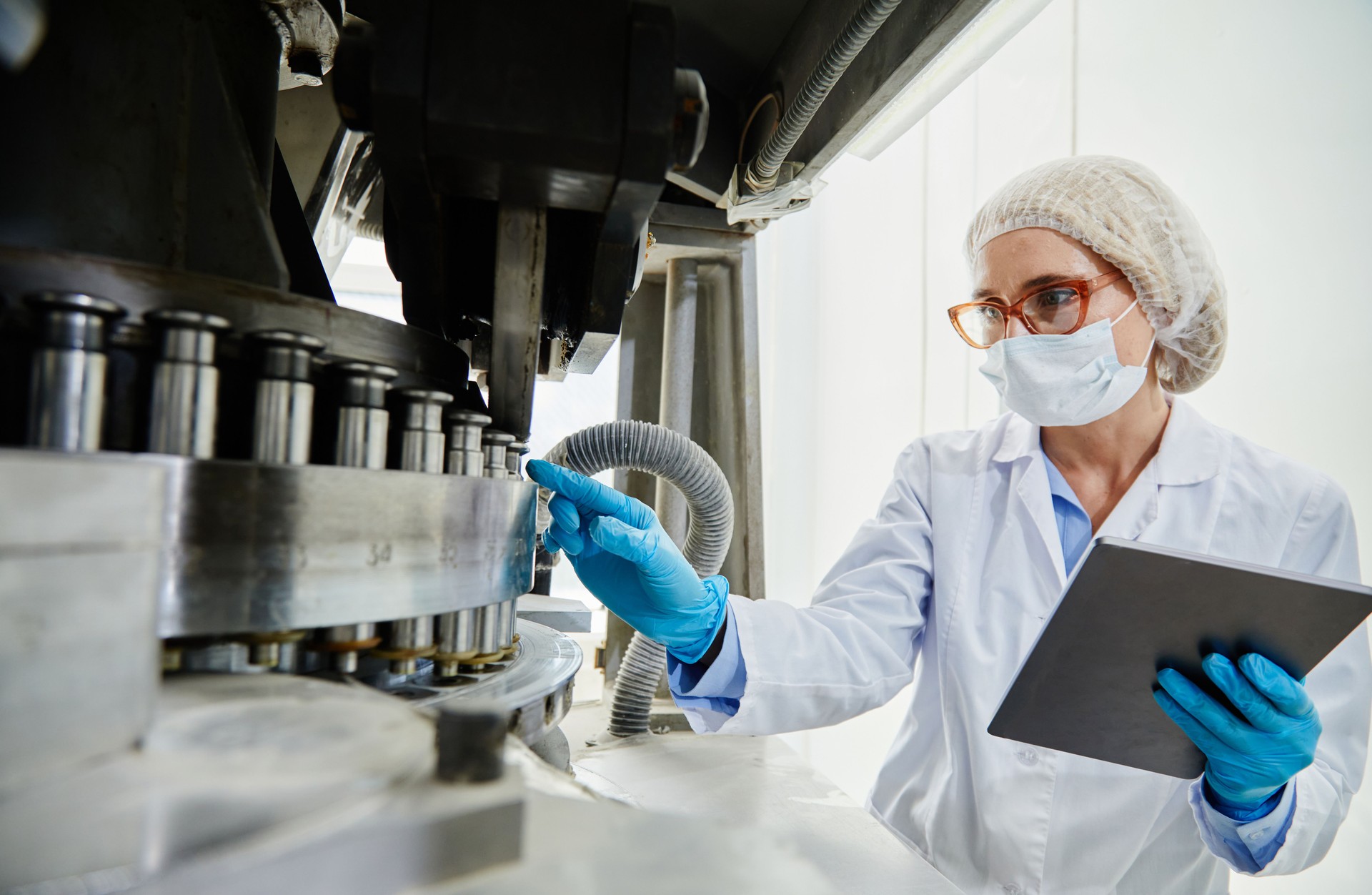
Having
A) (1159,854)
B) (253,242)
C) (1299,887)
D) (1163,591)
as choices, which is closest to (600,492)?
(253,242)

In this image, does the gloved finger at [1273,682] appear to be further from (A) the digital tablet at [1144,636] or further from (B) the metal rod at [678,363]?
(B) the metal rod at [678,363]

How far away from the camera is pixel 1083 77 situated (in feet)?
4.90

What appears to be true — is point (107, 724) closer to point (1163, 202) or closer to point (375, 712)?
point (375, 712)

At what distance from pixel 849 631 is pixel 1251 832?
0.49 meters

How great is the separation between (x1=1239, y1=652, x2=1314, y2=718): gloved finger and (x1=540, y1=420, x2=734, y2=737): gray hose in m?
0.66

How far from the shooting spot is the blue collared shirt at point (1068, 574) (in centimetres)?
83

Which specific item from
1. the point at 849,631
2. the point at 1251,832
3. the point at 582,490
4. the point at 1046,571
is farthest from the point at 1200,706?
the point at 582,490

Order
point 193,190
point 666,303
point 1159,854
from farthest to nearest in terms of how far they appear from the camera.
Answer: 1. point 666,303
2. point 1159,854
3. point 193,190

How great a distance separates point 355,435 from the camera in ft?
1.43

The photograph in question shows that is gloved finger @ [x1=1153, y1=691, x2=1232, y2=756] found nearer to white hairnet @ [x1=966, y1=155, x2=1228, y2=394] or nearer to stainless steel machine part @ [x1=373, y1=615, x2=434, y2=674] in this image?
white hairnet @ [x1=966, y1=155, x2=1228, y2=394]

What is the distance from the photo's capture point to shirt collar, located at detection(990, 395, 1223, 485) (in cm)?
103

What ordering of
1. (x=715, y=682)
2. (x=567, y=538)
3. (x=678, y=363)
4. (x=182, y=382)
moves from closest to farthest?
(x=182, y=382) < (x=567, y=538) < (x=715, y=682) < (x=678, y=363)

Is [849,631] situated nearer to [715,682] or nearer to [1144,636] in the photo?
[715,682]

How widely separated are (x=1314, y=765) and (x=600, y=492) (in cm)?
93
